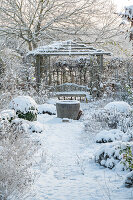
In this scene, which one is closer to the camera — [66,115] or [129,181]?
[129,181]

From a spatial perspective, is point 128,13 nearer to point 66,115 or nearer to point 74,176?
point 74,176

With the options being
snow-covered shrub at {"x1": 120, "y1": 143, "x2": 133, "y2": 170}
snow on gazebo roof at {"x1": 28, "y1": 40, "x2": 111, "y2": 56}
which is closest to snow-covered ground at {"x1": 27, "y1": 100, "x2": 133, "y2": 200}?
snow-covered shrub at {"x1": 120, "y1": 143, "x2": 133, "y2": 170}

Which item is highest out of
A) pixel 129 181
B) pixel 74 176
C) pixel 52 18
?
pixel 52 18

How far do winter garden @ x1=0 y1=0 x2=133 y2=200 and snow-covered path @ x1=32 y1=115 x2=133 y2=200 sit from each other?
1cm

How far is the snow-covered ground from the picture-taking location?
3842mm

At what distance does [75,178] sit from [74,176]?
0.09 metres

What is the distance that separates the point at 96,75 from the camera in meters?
14.9

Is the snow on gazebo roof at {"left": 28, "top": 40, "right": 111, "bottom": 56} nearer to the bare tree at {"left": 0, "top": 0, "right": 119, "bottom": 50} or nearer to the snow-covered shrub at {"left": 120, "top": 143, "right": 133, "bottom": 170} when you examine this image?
the bare tree at {"left": 0, "top": 0, "right": 119, "bottom": 50}

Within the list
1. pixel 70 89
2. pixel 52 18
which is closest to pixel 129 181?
pixel 70 89

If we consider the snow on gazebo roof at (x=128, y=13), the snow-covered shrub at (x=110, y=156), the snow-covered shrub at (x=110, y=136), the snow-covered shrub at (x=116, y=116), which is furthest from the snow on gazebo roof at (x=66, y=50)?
the snow on gazebo roof at (x=128, y=13)

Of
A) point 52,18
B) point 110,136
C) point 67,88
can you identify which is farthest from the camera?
point 52,18

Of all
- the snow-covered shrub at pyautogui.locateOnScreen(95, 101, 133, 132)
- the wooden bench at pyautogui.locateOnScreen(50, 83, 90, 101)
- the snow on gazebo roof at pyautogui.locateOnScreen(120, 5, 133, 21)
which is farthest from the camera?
the wooden bench at pyautogui.locateOnScreen(50, 83, 90, 101)

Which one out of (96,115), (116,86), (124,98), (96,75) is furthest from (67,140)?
(96,75)

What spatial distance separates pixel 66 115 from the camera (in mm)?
9953
